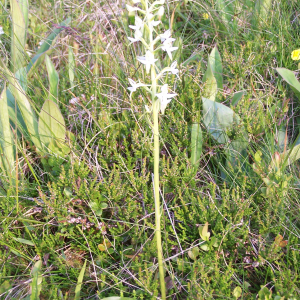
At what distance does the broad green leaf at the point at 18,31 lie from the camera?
204 cm

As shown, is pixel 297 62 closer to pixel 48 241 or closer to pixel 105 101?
pixel 105 101

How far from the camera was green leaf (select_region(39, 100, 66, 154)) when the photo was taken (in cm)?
176

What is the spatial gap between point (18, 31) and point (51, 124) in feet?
2.71

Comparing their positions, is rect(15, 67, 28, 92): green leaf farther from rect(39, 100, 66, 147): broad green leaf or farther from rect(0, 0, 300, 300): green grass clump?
rect(39, 100, 66, 147): broad green leaf

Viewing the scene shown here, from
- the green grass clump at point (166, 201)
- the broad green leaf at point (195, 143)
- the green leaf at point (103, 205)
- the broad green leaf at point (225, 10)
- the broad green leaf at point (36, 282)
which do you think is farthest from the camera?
the broad green leaf at point (225, 10)

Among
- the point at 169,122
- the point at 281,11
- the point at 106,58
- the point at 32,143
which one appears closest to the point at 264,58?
the point at 281,11

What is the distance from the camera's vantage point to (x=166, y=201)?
5.67 feet

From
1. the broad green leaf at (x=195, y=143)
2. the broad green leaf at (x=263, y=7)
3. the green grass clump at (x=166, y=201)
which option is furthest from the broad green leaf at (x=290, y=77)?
the broad green leaf at (x=263, y=7)

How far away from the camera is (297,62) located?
88.6 inches

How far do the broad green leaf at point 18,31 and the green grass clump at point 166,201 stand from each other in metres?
0.17

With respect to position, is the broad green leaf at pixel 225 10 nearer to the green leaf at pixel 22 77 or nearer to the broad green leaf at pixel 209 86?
the broad green leaf at pixel 209 86

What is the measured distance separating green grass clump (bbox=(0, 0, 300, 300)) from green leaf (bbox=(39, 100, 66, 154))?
29mm

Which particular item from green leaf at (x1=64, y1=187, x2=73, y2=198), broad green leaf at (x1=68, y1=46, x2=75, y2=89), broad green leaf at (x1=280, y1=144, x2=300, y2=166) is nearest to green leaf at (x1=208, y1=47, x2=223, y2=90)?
broad green leaf at (x1=280, y1=144, x2=300, y2=166)

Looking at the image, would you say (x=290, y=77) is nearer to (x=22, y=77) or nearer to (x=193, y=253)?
(x=193, y=253)
